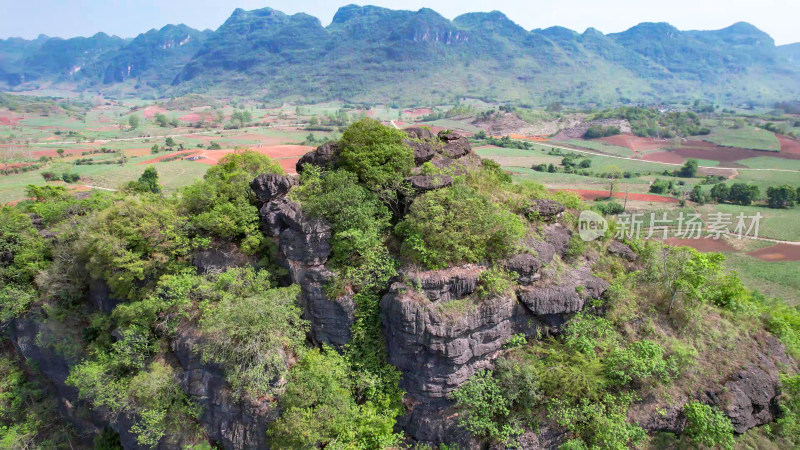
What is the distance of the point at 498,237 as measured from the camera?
19.5m

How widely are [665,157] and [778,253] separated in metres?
63.8

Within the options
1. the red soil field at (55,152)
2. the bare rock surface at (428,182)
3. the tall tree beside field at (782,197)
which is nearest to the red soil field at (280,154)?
the red soil field at (55,152)

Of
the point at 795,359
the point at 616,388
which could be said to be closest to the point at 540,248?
the point at 616,388

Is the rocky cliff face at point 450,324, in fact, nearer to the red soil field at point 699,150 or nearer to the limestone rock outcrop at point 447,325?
the limestone rock outcrop at point 447,325

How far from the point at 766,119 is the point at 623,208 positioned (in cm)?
14092

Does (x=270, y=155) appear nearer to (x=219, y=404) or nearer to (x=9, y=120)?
(x=219, y=404)

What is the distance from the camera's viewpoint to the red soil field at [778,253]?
48500 mm

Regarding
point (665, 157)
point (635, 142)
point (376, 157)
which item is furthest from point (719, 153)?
point (376, 157)

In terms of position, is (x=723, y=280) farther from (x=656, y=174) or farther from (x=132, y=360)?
(x=656, y=174)

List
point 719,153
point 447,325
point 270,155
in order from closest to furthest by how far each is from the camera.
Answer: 1. point 447,325
2. point 270,155
3. point 719,153

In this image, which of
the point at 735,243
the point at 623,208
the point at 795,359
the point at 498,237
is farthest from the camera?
the point at 623,208

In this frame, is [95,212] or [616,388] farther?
[95,212]

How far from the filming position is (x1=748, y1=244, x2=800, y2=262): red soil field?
159 feet

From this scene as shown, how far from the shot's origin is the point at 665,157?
104750 millimetres
